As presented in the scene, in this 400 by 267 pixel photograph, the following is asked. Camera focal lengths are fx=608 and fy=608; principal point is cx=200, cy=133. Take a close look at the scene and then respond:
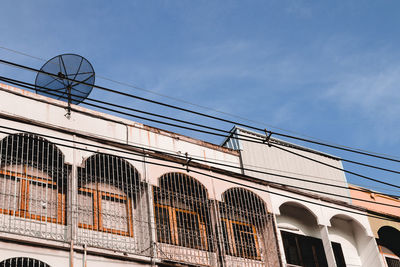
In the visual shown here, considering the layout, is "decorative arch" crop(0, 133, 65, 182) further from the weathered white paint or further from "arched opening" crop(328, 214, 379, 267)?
"arched opening" crop(328, 214, 379, 267)

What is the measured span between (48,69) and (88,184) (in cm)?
314

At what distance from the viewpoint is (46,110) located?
15242mm

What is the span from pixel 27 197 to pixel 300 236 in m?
8.35

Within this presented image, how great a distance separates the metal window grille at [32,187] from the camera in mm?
13367

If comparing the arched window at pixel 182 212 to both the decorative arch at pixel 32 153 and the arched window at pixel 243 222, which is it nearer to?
the arched window at pixel 243 222

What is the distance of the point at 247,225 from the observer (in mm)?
17047

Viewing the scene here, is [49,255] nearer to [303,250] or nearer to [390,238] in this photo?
[303,250]

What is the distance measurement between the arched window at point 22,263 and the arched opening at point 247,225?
5.26m

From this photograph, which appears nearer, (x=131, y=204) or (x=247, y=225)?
(x=131, y=204)

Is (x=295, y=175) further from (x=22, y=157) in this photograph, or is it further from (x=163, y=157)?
(x=22, y=157)

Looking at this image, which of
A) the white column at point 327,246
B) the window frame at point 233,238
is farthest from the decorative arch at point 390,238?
the window frame at point 233,238

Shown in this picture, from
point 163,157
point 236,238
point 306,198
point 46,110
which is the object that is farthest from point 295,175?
point 46,110

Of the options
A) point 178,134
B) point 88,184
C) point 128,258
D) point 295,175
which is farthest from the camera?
point 295,175

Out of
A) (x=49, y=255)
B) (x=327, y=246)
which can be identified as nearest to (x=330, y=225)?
(x=327, y=246)
